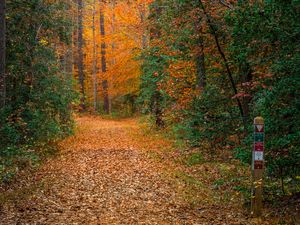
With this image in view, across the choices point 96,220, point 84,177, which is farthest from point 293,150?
point 84,177

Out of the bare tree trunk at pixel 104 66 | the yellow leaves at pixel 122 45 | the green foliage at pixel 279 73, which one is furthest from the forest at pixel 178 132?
the bare tree trunk at pixel 104 66

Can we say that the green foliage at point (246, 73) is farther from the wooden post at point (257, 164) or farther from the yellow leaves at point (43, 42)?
the yellow leaves at point (43, 42)

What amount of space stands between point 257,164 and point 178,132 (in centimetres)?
987

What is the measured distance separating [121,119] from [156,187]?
70.8 ft

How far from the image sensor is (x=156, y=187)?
9.62 metres

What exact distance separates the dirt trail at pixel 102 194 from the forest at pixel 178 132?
0.04 meters

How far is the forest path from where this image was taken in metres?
7.22

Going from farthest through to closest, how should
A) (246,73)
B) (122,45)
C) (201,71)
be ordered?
1. (122,45)
2. (201,71)
3. (246,73)

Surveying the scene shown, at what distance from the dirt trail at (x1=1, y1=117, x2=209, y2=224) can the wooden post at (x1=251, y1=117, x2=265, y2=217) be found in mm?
1096

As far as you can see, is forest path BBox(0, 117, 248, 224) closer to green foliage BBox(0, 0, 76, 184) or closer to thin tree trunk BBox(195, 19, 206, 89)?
green foliage BBox(0, 0, 76, 184)

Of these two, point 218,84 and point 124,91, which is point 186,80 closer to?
point 218,84

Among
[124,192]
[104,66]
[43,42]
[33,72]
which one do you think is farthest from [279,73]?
[104,66]

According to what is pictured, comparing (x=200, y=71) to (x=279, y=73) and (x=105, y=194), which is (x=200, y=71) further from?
(x=279, y=73)

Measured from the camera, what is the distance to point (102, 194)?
29.3 feet
